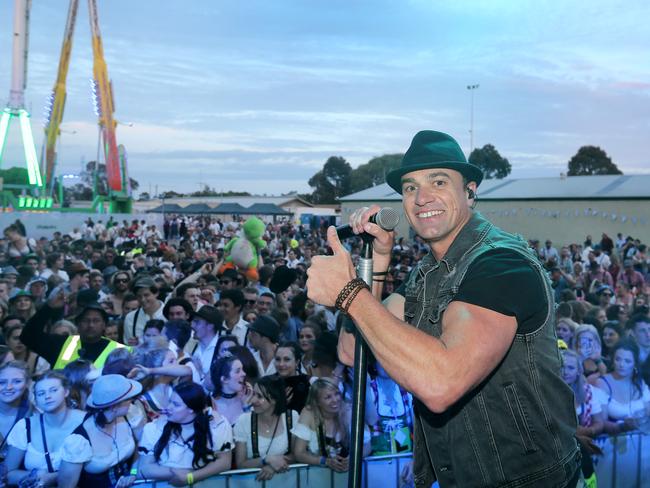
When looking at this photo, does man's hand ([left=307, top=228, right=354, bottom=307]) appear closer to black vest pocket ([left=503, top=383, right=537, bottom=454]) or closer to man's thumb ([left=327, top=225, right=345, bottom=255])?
man's thumb ([left=327, top=225, right=345, bottom=255])

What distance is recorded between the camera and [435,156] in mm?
1878

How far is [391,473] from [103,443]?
1.78 m

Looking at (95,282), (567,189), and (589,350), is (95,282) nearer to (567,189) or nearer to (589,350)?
(589,350)

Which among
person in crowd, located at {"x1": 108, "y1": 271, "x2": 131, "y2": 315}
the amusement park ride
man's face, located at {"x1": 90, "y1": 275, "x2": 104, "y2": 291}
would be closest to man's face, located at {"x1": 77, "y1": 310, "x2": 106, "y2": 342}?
person in crowd, located at {"x1": 108, "y1": 271, "x2": 131, "y2": 315}

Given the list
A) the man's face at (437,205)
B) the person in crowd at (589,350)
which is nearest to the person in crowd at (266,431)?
the man's face at (437,205)

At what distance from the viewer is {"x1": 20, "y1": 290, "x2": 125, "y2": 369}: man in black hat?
5117mm

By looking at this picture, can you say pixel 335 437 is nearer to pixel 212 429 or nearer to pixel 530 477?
pixel 212 429

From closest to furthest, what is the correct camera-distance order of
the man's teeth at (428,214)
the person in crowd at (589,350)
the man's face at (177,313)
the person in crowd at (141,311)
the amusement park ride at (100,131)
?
the man's teeth at (428,214), the person in crowd at (589,350), the man's face at (177,313), the person in crowd at (141,311), the amusement park ride at (100,131)

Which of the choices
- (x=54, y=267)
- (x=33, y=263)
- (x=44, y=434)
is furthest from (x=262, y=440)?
(x=33, y=263)

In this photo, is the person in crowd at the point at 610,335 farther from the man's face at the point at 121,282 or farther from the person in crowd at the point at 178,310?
the man's face at the point at 121,282

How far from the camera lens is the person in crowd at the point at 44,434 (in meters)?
3.56

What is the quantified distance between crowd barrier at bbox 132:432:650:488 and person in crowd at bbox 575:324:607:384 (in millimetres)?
1058

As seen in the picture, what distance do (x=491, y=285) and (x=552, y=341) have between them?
31 centimetres

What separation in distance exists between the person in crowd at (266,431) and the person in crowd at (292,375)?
0.08 m
